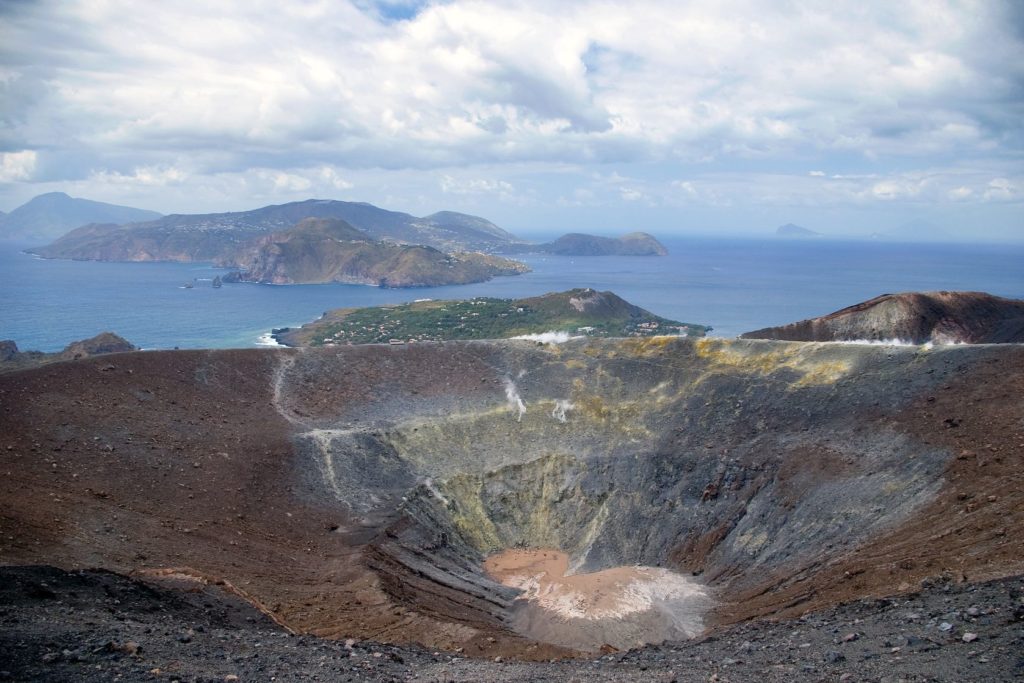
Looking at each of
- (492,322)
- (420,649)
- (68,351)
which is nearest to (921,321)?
(420,649)

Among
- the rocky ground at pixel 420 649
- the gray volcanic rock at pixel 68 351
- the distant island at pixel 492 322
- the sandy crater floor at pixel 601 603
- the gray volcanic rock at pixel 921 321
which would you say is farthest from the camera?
the distant island at pixel 492 322

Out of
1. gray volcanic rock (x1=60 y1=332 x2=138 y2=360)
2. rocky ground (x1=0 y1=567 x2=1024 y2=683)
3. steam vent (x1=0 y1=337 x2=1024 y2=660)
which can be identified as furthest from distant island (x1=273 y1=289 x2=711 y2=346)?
rocky ground (x1=0 y1=567 x2=1024 y2=683)

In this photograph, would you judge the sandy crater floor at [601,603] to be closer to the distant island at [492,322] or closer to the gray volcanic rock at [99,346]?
the gray volcanic rock at [99,346]

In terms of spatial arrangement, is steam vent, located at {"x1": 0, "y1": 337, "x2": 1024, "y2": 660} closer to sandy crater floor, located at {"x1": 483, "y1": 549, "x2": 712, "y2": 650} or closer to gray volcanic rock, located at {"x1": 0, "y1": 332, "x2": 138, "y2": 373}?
sandy crater floor, located at {"x1": 483, "y1": 549, "x2": 712, "y2": 650}

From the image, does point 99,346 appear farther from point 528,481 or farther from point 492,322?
point 528,481

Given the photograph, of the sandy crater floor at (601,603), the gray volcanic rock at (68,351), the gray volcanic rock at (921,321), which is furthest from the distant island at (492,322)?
the sandy crater floor at (601,603)

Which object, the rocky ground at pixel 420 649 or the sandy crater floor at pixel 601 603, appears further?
the sandy crater floor at pixel 601 603
